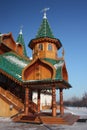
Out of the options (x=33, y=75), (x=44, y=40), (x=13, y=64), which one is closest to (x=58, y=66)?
(x=33, y=75)

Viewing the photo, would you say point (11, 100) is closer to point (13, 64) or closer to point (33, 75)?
point (33, 75)

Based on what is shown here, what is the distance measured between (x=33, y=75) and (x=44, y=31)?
6.95 m

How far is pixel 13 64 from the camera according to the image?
23.2 metres

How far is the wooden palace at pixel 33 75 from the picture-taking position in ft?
61.1

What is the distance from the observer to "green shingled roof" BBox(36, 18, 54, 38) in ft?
79.1

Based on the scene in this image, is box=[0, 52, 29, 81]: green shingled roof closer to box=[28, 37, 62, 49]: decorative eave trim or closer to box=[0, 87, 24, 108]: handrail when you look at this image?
box=[0, 87, 24, 108]: handrail

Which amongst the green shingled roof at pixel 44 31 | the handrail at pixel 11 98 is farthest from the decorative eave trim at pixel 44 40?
the handrail at pixel 11 98

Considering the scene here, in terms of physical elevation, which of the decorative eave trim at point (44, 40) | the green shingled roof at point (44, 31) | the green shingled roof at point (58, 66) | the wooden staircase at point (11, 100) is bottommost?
the wooden staircase at point (11, 100)

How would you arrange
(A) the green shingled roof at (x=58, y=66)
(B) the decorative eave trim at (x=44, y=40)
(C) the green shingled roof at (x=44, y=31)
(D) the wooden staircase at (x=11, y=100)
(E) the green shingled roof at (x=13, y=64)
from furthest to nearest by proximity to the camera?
1. (C) the green shingled roof at (x=44, y=31)
2. (B) the decorative eave trim at (x=44, y=40)
3. (E) the green shingled roof at (x=13, y=64)
4. (D) the wooden staircase at (x=11, y=100)
5. (A) the green shingled roof at (x=58, y=66)

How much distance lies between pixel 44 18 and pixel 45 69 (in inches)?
377

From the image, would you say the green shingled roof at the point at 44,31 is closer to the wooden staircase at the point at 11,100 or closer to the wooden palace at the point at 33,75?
the wooden palace at the point at 33,75

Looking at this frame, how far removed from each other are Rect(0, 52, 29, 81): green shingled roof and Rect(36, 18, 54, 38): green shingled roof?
3.75 meters

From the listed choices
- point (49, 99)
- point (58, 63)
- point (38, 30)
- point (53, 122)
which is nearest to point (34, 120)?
point (53, 122)

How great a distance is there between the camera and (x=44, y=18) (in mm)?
26672
